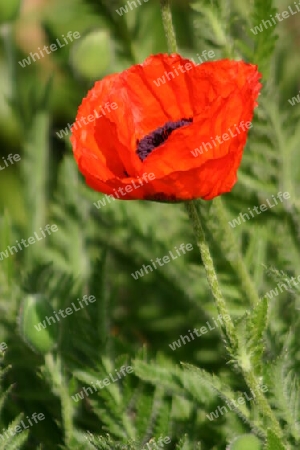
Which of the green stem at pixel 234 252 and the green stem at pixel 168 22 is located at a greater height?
the green stem at pixel 168 22

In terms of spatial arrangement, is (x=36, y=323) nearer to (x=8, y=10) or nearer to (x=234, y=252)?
(x=234, y=252)

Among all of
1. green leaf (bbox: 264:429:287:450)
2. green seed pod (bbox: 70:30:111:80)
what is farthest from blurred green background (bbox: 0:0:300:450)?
green leaf (bbox: 264:429:287:450)

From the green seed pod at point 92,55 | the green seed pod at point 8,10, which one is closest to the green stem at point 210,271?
the green seed pod at point 92,55

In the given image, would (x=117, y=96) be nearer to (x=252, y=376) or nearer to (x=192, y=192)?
(x=192, y=192)

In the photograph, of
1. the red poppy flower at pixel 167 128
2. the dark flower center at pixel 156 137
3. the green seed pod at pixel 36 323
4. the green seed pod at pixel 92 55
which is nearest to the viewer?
the red poppy flower at pixel 167 128

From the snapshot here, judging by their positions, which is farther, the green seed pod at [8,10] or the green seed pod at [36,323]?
the green seed pod at [8,10]

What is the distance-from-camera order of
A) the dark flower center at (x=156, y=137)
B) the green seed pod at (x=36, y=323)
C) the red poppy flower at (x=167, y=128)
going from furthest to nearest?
the green seed pod at (x=36, y=323)
the dark flower center at (x=156, y=137)
the red poppy flower at (x=167, y=128)

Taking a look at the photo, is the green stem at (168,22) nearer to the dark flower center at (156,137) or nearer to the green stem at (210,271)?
the dark flower center at (156,137)

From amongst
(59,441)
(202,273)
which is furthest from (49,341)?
(202,273)
